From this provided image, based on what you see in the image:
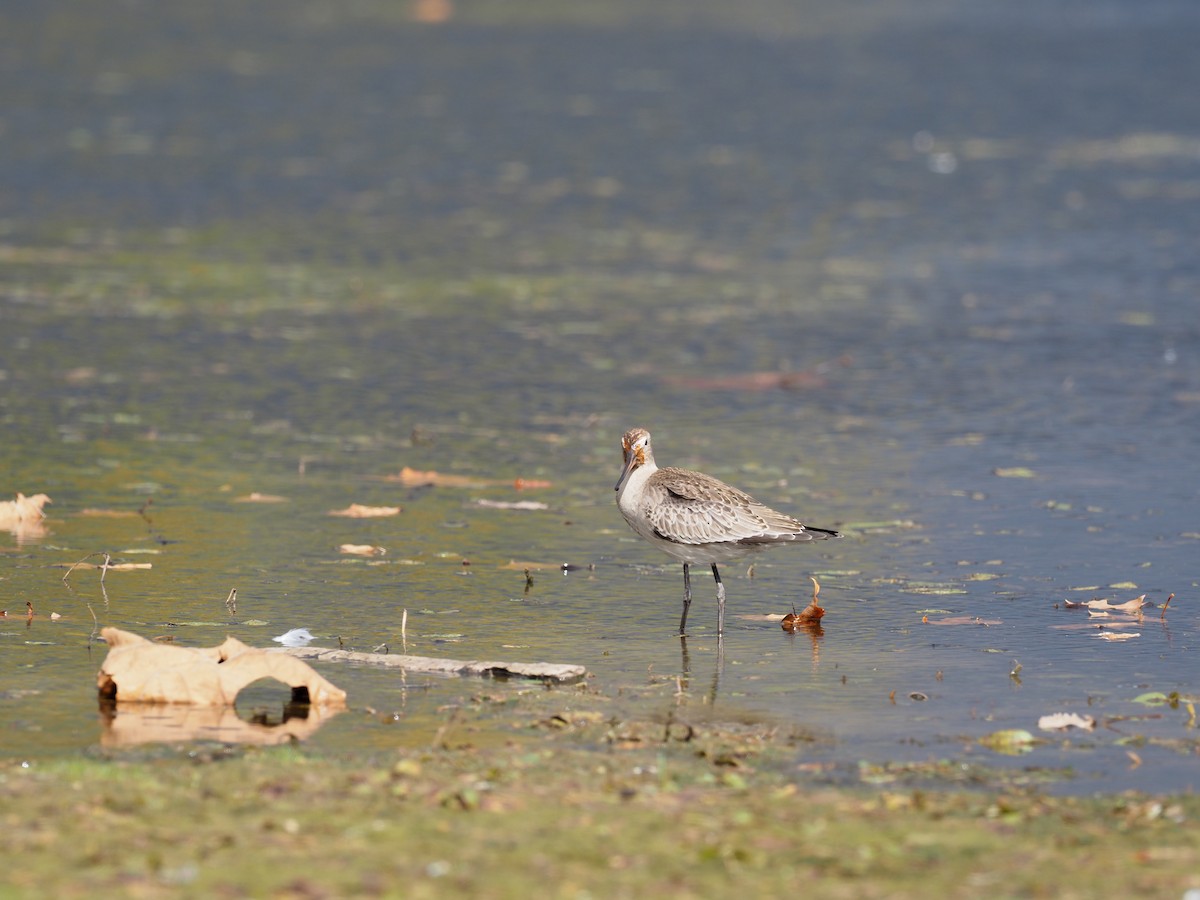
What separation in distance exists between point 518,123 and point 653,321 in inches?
633

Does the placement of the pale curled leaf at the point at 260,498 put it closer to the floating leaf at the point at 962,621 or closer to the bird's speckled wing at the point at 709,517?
the bird's speckled wing at the point at 709,517

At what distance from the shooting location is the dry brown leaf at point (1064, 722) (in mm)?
8148

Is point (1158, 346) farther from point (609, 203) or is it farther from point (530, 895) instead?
point (530, 895)

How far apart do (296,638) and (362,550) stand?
6.32 ft

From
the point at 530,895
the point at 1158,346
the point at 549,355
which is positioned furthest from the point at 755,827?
the point at 1158,346

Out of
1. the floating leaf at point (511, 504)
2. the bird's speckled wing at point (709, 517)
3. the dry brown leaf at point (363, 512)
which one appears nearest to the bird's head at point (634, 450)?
the bird's speckled wing at point (709, 517)

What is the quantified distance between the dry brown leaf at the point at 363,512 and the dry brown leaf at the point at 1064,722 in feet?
16.8

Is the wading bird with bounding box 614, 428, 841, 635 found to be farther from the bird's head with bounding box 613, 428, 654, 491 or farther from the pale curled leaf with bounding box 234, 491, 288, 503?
the pale curled leaf with bounding box 234, 491, 288, 503

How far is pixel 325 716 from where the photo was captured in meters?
8.21

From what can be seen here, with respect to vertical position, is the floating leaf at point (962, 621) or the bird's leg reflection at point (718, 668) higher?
the floating leaf at point (962, 621)

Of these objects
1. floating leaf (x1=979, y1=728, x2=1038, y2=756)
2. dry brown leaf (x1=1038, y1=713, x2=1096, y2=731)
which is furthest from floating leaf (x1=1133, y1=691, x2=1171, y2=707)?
floating leaf (x1=979, y1=728, x2=1038, y2=756)

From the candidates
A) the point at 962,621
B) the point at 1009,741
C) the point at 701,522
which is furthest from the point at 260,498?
the point at 1009,741

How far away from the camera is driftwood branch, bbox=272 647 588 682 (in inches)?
343

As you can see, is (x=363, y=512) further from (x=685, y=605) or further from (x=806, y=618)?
(x=806, y=618)
